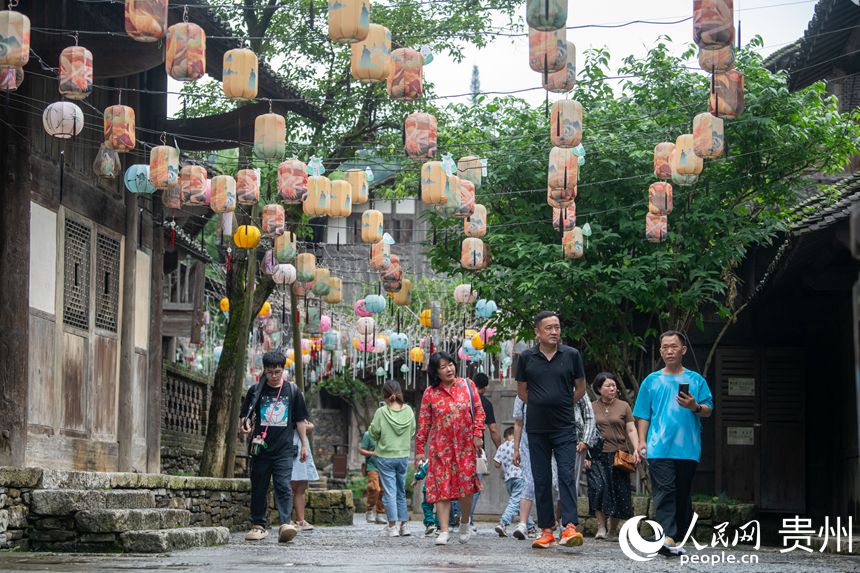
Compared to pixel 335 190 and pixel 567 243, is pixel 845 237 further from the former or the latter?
pixel 335 190

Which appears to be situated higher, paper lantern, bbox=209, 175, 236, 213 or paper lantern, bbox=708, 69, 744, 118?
paper lantern, bbox=708, 69, 744, 118

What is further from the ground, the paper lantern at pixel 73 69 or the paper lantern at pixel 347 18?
the paper lantern at pixel 347 18

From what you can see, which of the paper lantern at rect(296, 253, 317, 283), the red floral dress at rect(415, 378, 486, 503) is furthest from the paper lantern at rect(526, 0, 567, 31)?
the paper lantern at rect(296, 253, 317, 283)

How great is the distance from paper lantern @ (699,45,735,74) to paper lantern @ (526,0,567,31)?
71.9 inches

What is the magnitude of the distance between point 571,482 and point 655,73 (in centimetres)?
1083

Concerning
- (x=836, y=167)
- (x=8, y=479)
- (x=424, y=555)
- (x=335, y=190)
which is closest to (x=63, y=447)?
(x=8, y=479)

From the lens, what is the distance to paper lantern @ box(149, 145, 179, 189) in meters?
16.8

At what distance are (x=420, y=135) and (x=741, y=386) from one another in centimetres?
766

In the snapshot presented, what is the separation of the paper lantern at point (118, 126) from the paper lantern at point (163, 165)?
958 mm

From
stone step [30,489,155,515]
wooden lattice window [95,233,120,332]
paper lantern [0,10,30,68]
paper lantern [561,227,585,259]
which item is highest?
paper lantern [0,10,30,68]

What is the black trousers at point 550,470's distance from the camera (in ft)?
39.6

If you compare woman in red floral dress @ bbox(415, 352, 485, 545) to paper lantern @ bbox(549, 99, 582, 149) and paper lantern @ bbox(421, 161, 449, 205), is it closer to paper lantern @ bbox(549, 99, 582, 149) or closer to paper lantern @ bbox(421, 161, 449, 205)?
paper lantern @ bbox(549, 99, 582, 149)

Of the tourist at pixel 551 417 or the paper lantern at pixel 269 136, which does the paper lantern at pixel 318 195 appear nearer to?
the paper lantern at pixel 269 136

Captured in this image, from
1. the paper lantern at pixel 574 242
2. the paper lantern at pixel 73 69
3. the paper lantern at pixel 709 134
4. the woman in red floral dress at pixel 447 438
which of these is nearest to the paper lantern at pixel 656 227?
the paper lantern at pixel 574 242
